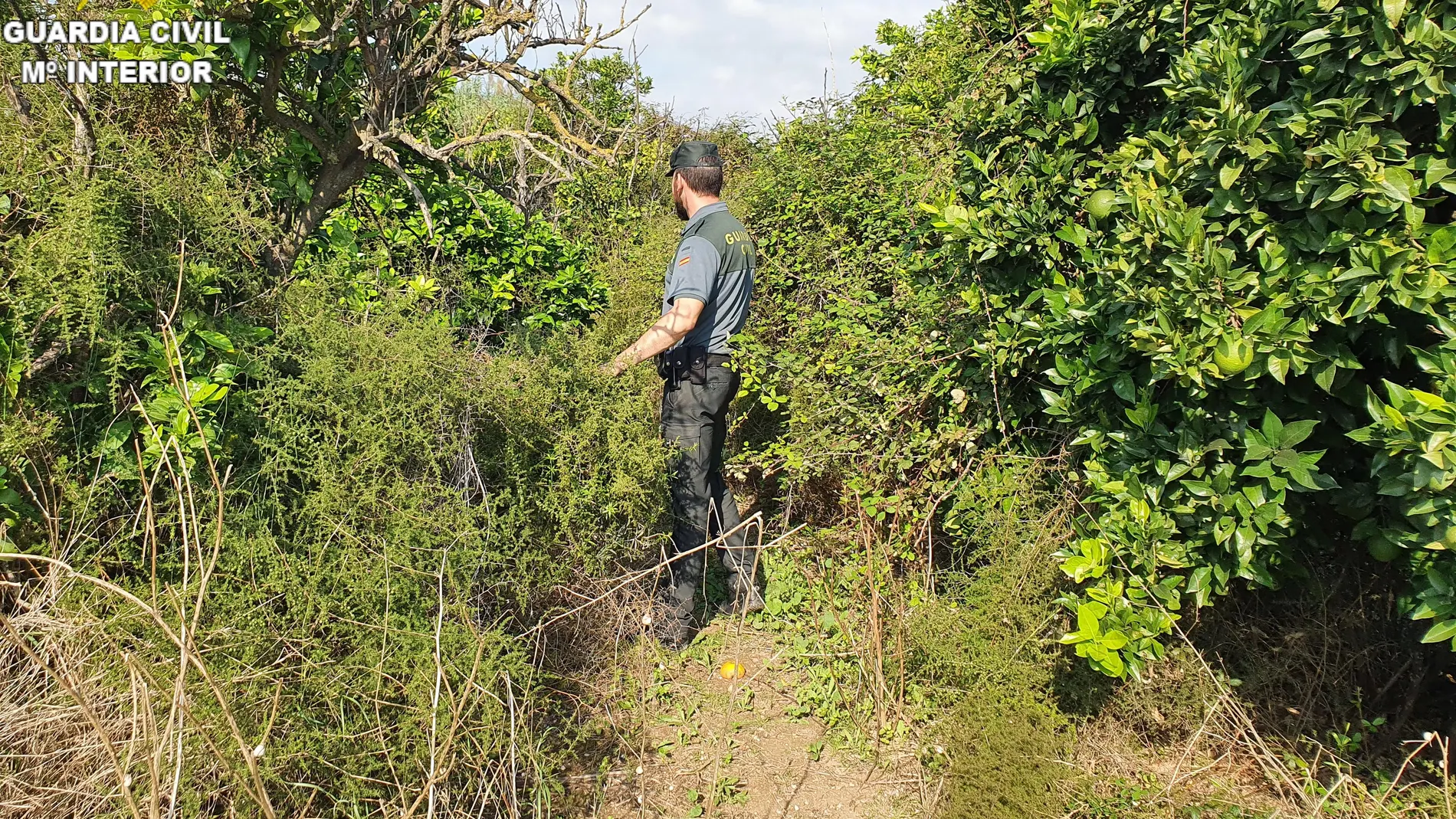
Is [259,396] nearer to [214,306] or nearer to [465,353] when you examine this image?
[214,306]

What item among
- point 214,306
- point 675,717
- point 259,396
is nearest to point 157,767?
point 259,396

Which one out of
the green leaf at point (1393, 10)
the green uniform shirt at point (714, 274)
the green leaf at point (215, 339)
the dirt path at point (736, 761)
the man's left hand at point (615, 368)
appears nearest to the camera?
the green leaf at point (1393, 10)

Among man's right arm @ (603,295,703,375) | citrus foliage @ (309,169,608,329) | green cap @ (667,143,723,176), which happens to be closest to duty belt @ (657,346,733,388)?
man's right arm @ (603,295,703,375)

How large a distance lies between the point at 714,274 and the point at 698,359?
43cm

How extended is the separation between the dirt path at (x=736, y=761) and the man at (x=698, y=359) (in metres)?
0.34

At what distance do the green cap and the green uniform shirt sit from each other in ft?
0.69

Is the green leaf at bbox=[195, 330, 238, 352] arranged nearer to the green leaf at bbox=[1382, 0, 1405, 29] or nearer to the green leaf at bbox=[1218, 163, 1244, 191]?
the green leaf at bbox=[1218, 163, 1244, 191]

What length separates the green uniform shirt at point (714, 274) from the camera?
366 centimetres

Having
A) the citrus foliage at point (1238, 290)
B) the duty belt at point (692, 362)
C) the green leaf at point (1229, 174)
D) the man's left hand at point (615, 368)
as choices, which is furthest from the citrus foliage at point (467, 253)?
the green leaf at point (1229, 174)

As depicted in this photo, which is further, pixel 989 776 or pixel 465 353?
pixel 465 353

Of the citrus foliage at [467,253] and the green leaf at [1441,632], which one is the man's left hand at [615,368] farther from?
the green leaf at [1441,632]

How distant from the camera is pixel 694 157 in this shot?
3.96m

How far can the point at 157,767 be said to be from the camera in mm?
1541

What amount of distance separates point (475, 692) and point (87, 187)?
6.29 ft
